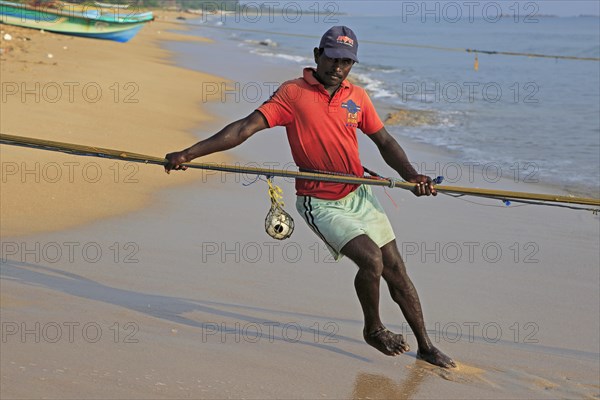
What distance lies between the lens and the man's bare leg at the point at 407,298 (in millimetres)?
4480

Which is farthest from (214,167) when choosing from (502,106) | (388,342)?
(502,106)

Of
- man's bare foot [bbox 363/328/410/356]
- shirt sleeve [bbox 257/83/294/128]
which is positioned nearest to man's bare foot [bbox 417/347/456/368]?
man's bare foot [bbox 363/328/410/356]

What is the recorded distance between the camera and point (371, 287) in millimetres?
4289

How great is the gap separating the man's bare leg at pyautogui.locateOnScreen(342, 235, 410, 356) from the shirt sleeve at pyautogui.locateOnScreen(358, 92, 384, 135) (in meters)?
0.56

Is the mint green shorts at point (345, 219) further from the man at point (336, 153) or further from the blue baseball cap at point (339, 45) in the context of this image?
the blue baseball cap at point (339, 45)

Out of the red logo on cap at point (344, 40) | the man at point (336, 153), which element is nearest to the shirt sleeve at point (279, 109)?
the man at point (336, 153)

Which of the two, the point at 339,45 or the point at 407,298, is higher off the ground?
the point at 339,45

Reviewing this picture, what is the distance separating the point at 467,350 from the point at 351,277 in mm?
1272

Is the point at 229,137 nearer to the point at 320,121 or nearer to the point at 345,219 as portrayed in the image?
the point at 320,121

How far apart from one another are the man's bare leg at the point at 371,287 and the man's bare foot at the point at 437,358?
9.2 inches

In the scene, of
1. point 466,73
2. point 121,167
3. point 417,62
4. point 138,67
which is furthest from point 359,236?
point 417,62

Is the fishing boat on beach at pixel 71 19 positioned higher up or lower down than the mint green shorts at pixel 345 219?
higher up

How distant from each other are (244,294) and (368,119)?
5.32 feet

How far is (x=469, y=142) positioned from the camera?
522 inches
